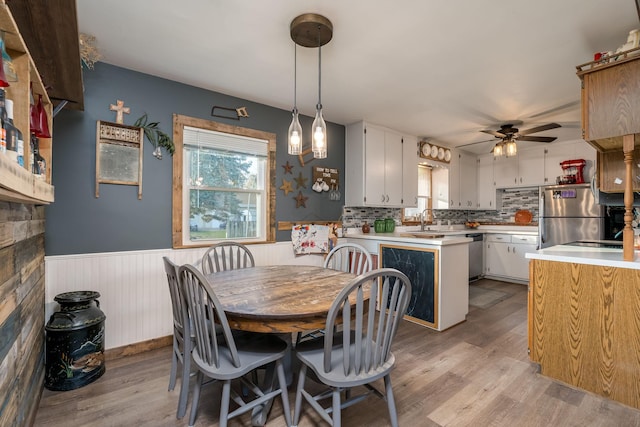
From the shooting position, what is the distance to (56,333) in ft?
6.50

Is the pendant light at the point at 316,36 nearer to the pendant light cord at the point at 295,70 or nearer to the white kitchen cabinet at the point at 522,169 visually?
the pendant light cord at the point at 295,70

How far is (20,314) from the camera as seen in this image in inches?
54.9

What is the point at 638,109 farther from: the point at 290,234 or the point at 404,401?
the point at 290,234

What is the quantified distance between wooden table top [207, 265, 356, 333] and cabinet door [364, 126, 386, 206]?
1793 millimetres

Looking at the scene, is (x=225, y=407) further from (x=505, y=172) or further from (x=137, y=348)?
(x=505, y=172)

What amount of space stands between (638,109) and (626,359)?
151 centimetres

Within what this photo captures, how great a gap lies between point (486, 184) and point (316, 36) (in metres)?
4.81

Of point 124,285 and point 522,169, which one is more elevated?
point 522,169

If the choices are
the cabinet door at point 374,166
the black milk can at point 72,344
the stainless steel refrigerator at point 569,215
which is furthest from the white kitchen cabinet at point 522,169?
the black milk can at point 72,344

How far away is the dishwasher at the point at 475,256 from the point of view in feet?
16.2

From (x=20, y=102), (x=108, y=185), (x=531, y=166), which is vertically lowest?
(x=108, y=185)

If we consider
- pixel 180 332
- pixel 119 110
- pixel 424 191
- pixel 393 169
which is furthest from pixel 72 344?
pixel 424 191

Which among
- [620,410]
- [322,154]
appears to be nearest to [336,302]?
[322,154]

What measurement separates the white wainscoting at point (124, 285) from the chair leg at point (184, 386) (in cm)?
112
